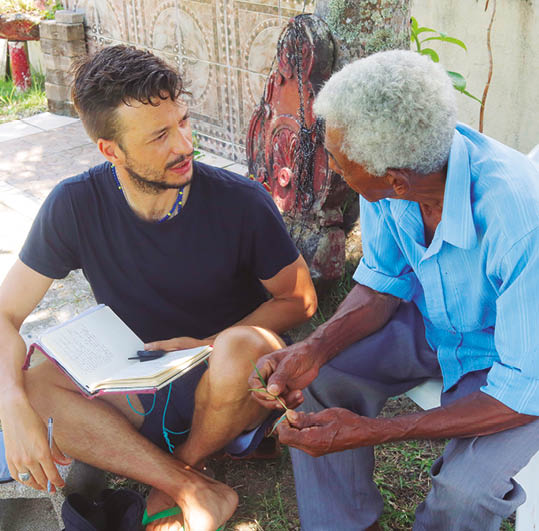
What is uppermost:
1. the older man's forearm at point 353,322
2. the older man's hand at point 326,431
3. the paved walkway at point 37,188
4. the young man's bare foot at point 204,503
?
the older man's forearm at point 353,322

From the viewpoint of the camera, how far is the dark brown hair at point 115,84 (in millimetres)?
2381

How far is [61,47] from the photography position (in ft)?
22.8

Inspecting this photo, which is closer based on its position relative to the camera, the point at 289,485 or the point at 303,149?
the point at 289,485

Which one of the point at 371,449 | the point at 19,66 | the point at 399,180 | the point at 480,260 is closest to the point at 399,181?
the point at 399,180

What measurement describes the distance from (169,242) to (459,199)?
104 centimetres

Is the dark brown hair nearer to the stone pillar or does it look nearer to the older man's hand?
the older man's hand

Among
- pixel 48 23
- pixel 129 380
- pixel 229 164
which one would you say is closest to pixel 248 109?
pixel 229 164

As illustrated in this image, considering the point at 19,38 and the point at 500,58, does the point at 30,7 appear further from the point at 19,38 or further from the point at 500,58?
the point at 500,58

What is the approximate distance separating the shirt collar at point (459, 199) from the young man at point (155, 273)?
2.31 feet

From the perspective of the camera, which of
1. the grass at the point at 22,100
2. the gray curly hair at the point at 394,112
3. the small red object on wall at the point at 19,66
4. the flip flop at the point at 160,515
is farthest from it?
the small red object on wall at the point at 19,66

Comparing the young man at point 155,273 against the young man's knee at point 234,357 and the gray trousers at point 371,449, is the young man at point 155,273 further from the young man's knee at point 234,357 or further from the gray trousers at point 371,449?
the gray trousers at point 371,449

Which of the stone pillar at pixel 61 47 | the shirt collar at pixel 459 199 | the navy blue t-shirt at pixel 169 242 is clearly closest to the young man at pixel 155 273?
the navy blue t-shirt at pixel 169 242

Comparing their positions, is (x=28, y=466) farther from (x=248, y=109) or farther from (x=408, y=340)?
(x=248, y=109)

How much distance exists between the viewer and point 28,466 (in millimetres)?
2227
